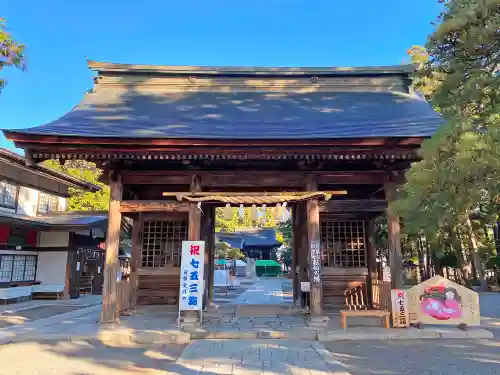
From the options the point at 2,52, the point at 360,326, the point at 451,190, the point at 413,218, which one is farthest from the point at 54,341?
the point at 2,52

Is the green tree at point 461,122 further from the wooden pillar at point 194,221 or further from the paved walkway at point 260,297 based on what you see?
the paved walkway at point 260,297

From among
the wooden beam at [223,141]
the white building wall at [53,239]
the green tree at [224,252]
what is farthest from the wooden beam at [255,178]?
the green tree at [224,252]

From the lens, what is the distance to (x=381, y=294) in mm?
8812

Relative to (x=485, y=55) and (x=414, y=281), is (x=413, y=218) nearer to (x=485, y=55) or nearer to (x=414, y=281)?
(x=485, y=55)

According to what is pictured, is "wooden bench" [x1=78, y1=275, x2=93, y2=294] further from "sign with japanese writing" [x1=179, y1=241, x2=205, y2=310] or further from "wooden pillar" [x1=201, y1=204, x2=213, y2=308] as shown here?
"sign with japanese writing" [x1=179, y1=241, x2=205, y2=310]

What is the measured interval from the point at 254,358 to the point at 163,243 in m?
5.36

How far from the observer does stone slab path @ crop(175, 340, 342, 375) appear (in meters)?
5.21

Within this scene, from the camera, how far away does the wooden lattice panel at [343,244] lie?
10.1 m

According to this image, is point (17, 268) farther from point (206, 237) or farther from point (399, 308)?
point (399, 308)

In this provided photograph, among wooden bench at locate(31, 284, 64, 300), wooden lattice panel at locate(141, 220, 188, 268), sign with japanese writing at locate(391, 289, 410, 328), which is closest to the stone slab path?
sign with japanese writing at locate(391, 289, 410, 328)

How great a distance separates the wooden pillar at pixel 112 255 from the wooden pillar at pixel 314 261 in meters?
4.61

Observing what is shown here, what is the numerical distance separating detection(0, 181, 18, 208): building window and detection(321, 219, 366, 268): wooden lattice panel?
1429 centimetres

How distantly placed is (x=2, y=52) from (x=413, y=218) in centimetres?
1386

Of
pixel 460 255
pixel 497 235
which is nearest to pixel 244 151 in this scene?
pixel 460 255
